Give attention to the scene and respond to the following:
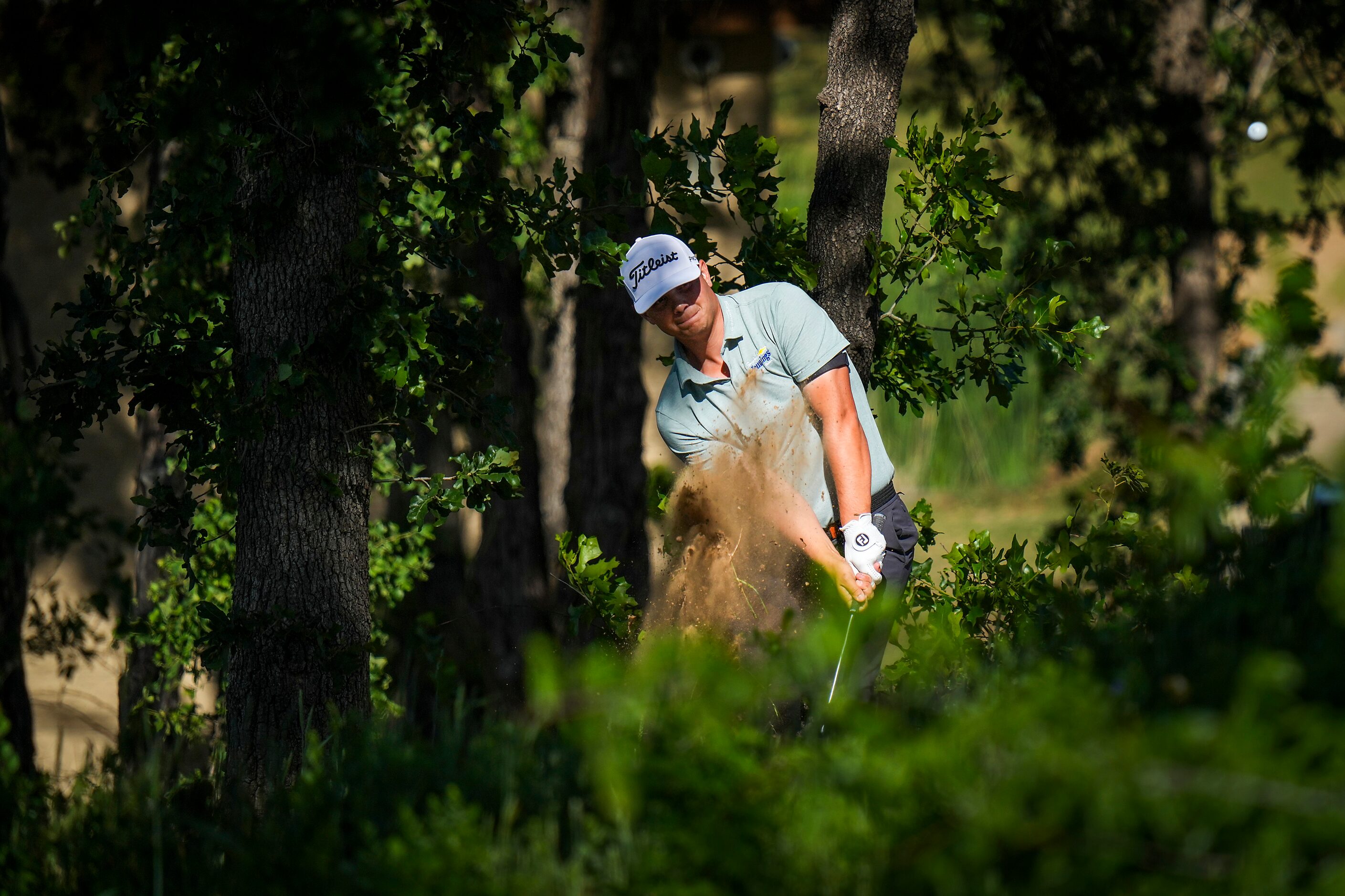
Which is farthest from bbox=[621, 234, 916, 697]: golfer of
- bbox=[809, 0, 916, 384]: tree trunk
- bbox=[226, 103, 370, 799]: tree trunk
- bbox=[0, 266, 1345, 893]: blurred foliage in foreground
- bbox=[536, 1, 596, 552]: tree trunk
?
bbox=[536, 1, 596, 552]: tree trunk

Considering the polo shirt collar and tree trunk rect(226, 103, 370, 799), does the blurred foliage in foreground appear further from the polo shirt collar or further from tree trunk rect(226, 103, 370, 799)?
the polo shirt collar

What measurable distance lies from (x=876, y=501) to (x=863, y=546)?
1.62 feet

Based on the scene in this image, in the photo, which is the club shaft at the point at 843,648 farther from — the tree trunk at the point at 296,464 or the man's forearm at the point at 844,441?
the tree trunk at the point at 296,464

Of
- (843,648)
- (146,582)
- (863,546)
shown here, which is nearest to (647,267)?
(863,546)

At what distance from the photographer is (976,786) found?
183cm

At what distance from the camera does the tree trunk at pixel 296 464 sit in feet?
13.1

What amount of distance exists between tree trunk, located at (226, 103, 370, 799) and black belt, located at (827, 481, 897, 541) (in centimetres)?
160

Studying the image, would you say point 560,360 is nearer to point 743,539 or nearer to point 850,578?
point 743,539

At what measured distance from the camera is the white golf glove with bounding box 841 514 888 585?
3.86 meters

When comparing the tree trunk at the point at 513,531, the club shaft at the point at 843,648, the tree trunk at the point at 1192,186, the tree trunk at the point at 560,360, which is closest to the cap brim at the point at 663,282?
the club shaft at the point at 843,648

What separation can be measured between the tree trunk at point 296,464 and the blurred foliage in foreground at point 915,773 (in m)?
0.71

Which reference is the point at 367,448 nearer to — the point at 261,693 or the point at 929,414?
the point at 261,693

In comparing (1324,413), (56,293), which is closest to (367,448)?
(56,293)

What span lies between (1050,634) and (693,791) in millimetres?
1215
